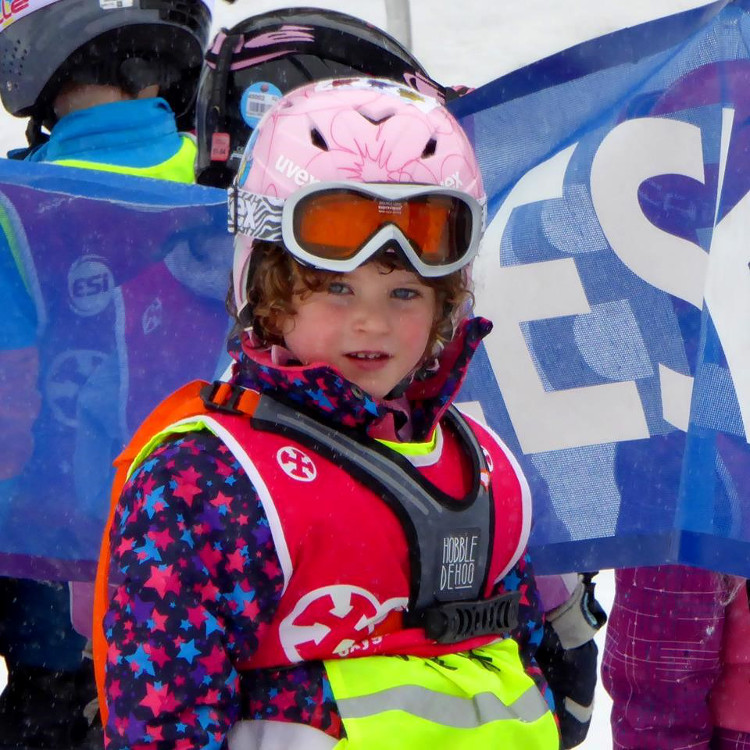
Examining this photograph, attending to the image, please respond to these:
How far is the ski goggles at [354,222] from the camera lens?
7.20 ft

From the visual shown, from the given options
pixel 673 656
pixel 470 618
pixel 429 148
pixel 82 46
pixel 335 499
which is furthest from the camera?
pixel 82 46

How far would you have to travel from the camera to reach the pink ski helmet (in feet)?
7.30

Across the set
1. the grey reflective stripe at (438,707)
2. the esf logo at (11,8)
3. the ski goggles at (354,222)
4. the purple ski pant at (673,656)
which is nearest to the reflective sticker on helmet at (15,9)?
the esf logo at (11,8)

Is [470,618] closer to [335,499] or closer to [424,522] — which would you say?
[424,522]

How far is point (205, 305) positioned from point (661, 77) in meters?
1.13

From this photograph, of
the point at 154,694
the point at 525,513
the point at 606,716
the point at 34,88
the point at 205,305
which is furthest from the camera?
the point at 606,716

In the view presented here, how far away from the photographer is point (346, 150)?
7.30ft

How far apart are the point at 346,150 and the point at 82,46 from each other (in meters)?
1.96

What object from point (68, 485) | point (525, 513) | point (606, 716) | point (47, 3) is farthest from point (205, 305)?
point (606, 716)

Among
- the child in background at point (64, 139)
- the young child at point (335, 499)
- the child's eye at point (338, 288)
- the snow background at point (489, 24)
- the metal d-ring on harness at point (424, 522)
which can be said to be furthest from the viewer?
the snow background at point (489, 24)

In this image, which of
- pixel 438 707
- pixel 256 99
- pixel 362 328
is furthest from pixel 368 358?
pixel 256 99

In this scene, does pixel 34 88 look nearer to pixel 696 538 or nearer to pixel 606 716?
pixel 696 538

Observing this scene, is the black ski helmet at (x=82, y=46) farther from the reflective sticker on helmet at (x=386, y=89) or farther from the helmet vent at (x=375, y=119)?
the helmet vent at (x=375, y=119)

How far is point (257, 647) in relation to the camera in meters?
2.01
